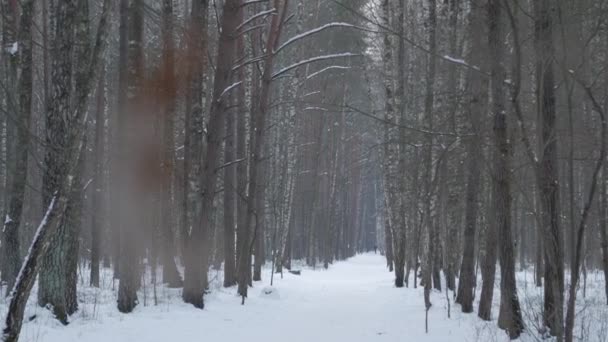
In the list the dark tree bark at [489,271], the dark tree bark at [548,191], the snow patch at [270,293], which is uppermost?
the dark tree bark at [548,191]

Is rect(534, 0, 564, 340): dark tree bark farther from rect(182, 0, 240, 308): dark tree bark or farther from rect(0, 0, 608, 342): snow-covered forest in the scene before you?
rect(182, 0, 240, 308): dark tree bark

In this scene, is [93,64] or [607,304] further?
[607,304]

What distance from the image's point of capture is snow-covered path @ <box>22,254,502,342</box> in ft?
24.6

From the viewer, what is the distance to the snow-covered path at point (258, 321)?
7.48 metres

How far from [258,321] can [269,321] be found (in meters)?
0.23

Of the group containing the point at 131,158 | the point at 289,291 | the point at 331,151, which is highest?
the point at 331,151

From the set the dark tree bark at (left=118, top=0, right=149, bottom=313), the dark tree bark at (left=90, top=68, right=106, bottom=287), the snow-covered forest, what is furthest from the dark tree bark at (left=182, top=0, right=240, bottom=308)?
the dark tree bark at (left=90, top=68, right=106, bottom=287)

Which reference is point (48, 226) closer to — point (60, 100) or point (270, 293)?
point (60, 100)

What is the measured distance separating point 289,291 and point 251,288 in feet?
3.63

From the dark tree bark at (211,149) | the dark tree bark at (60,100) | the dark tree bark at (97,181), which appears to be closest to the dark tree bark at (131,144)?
the dark tree bark at (211,149)

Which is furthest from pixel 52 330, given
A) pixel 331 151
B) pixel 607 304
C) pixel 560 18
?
pixel 331 151

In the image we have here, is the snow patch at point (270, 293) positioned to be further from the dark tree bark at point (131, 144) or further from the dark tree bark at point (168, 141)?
the dark tree bark at point (131, 144)

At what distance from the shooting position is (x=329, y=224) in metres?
35.0

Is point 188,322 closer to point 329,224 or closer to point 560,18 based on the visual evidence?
point 560,18
